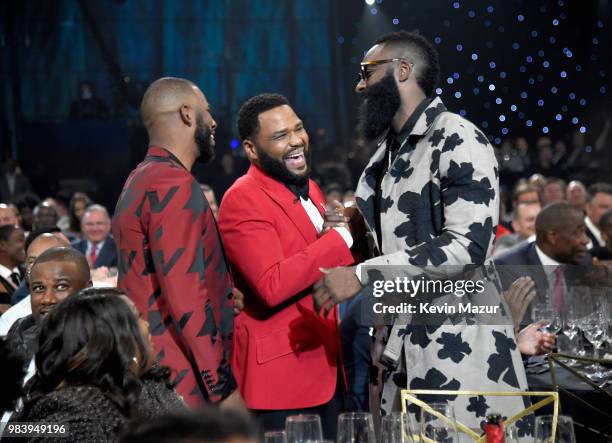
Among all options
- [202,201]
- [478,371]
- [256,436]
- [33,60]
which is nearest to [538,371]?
[478,371]

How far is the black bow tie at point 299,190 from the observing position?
2840 mm

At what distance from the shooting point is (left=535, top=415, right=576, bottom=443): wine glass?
1688mm

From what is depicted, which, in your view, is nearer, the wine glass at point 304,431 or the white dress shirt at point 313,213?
the wine glass at point 304,431

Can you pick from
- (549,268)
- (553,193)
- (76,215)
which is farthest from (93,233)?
(553,193)

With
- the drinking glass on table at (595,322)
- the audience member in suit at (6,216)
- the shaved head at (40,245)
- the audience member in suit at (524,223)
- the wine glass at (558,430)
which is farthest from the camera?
the audience member in suit at (6,216)

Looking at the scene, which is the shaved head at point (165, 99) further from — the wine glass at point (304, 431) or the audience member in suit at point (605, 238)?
the audience member in suit at point (605, 238)

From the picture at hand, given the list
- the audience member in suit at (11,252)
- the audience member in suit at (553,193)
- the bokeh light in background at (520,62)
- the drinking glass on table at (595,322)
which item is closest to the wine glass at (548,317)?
the drinking glass on table at (595,322)

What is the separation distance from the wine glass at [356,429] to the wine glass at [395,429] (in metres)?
0.03

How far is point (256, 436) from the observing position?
883 mm

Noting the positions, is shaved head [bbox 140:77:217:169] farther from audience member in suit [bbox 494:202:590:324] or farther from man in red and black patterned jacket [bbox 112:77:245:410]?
audience member in suit [bbox 494:202:590:324]

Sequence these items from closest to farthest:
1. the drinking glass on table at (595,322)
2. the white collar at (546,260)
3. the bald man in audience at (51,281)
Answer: the bald man in audience at (51,281), the drinking glass on table at (595,322), the white collar at (546,260)

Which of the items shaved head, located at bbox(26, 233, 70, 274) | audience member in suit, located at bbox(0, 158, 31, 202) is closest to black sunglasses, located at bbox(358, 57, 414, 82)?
shaved head, located at bbox(26, 233, 70, 274)

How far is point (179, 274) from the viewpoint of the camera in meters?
2.36

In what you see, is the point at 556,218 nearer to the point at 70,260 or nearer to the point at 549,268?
the point at 549,268
